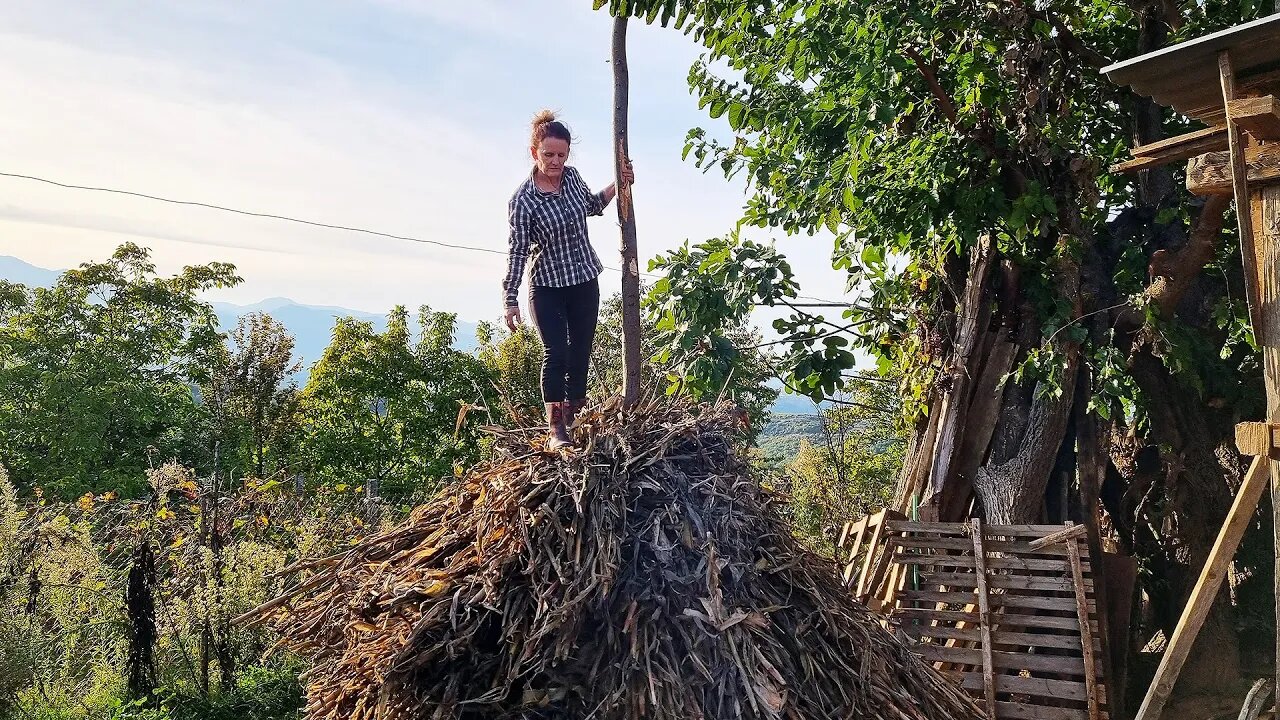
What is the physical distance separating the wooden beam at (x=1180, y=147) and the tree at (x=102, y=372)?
70.8ft

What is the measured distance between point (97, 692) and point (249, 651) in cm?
135

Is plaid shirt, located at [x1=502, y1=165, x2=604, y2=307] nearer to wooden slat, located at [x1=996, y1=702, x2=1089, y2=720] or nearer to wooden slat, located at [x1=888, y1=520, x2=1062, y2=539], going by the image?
wooden slat, located at [x1=888, y1=520, x2=1062, y2=539]

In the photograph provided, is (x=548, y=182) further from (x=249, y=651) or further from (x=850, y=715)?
(x=249, y=651)

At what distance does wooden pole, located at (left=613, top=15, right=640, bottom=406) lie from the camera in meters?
4.11

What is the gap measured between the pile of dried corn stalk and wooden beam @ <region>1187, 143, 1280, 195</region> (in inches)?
116

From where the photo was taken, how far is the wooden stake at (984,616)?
6.96 metres

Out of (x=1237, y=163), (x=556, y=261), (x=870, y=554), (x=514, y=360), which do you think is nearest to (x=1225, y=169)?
(x=1237, y=163)

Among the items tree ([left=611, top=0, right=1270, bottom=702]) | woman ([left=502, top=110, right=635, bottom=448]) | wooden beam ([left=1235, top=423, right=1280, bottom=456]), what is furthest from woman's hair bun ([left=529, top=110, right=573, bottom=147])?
wooden beam ([left=1235, top=423, right=1280, bottom=456])

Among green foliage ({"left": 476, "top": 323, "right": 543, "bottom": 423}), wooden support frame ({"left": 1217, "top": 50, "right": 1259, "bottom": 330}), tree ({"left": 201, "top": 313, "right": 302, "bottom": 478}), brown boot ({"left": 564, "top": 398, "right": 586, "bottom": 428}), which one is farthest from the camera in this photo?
tree ({"left": 201, "top": 313, "right": 302, "bottom": 478})

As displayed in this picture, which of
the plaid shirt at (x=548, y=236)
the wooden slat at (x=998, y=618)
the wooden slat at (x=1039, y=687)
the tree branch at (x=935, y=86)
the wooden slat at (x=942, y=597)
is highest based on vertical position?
the tree branch at (x=935, y=86)

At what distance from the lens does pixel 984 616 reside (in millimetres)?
7203

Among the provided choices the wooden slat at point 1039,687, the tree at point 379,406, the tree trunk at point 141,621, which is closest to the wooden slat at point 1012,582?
the wooden slat at point 1039,687

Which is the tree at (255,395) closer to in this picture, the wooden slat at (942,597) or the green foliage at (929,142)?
the green foliage at (929,142)

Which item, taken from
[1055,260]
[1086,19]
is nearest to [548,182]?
[1055,260]
